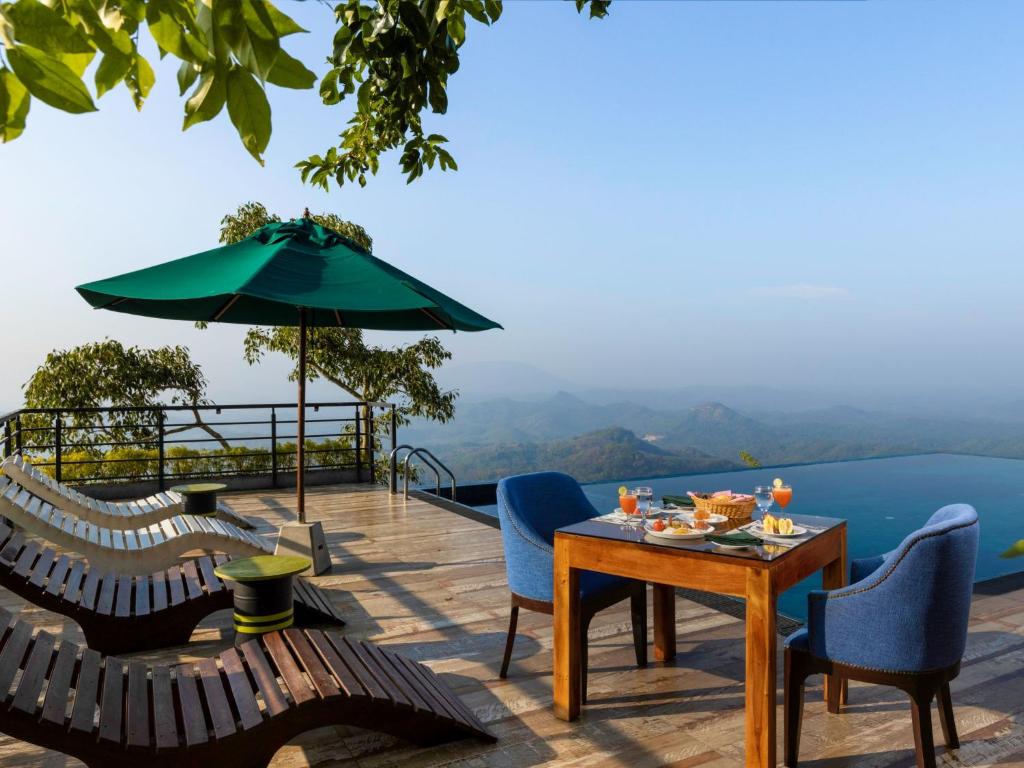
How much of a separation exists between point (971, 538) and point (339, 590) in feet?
12.0

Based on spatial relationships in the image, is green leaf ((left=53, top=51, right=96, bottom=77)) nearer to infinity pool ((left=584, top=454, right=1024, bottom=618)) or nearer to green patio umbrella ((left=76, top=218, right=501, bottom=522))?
green patio umbrella ((left=76, top=218, right=501, bottom=522))

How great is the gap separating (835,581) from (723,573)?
3.07 ft

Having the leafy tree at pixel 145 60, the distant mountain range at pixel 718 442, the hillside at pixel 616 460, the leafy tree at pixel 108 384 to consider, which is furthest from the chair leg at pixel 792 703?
the leafy tree at pixel 108 384

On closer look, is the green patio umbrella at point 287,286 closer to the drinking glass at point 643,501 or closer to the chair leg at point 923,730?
the drinking glass at point 643,501

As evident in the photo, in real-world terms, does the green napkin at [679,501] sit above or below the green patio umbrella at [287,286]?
below

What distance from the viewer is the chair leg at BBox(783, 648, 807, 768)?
2.52 m

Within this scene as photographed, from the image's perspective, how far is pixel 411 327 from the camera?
513 cm

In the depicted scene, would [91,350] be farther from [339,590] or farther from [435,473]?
[339,590]

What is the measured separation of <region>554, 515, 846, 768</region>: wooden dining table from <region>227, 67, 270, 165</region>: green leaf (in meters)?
2.19

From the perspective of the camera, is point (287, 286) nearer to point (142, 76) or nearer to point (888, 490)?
point (142, 76)

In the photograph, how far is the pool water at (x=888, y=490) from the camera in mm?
10375

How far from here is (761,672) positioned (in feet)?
8.00

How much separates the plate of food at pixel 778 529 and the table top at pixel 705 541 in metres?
0.04

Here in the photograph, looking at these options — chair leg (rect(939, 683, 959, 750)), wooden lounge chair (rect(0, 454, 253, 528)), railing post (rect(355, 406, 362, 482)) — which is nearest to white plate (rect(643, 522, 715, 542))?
chair leg (rect(939, 683, 959, 750))
